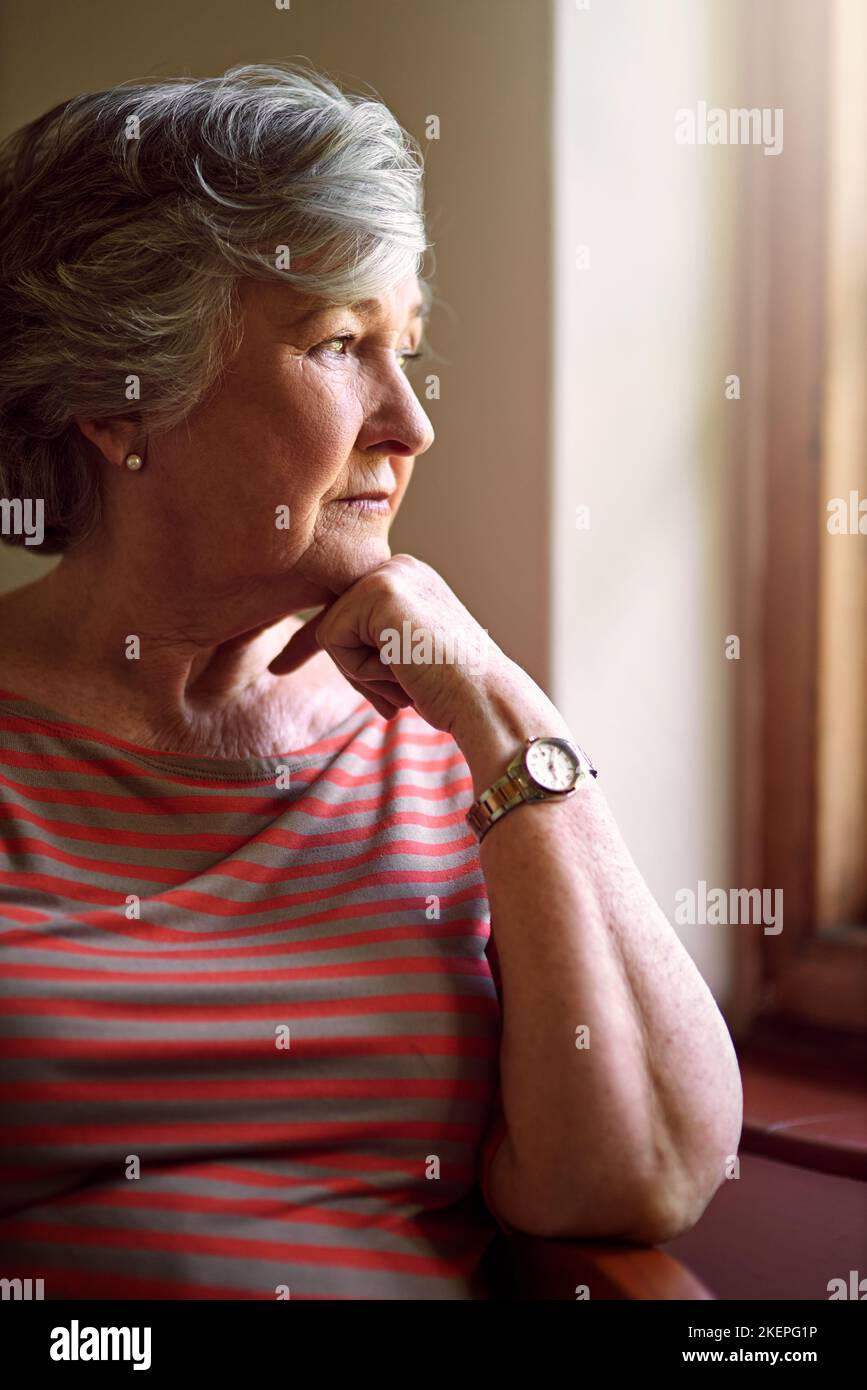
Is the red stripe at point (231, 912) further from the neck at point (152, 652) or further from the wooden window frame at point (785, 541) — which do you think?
the wooden window frame at point (785, 541)

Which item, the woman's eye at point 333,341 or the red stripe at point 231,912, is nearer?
the red stripe at point 231,912

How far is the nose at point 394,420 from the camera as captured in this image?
1.22 m

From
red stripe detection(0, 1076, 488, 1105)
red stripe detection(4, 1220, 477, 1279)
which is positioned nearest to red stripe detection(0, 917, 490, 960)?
red stripe detection(0, 1076, 488, 1105)

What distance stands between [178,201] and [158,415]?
194 mm

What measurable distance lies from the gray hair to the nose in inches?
3.7

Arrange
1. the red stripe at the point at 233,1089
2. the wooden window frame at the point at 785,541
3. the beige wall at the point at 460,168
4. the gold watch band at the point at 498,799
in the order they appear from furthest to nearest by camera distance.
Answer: the wooden window frame at the point at 785,541 → the beige wall at the point at 460,168 → the gold watch band at the point at 498,799 → the red stripe at the point at 233,1089

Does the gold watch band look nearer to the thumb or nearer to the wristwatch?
the wristwatch

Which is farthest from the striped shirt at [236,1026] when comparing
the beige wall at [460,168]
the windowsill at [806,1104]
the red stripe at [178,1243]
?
the beige wall at [460,168]

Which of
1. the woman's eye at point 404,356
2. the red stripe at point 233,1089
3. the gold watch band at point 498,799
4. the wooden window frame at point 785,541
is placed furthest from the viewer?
the wooden window frame at point 785,541

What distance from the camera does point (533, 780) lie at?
3.73 ft

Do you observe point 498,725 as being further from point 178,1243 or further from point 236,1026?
point 178,1243

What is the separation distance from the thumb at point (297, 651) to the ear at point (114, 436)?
9.8 inches

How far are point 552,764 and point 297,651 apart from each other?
0.34 meters
